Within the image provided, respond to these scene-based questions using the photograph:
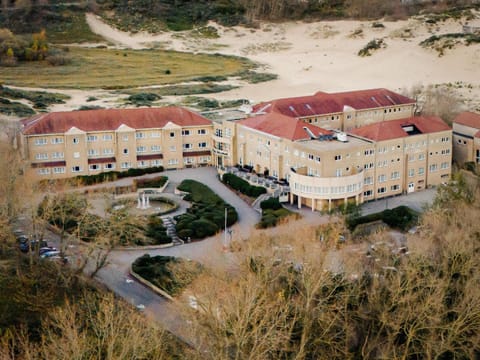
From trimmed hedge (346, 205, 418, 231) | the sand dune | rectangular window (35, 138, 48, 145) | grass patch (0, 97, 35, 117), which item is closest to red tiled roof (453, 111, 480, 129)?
trimmed hedge (346, 205, 418, 231)

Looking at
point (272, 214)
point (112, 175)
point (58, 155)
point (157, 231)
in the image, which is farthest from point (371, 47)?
point (157, 231)

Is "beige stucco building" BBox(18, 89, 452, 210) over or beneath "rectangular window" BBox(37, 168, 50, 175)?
over

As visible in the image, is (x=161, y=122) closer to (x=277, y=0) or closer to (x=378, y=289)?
(x=378, y=289)

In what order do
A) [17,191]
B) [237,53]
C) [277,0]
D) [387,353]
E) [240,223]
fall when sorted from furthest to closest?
[277,0]
[237,53]
[240,223]
[17,191]
[387,353]

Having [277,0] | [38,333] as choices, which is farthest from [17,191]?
→ [277,0]

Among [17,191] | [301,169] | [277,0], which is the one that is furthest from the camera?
[277,0]

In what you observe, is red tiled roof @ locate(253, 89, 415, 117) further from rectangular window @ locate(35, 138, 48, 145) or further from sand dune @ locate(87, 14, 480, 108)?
rectangular window @ locate(35, 138, 48, 145)
